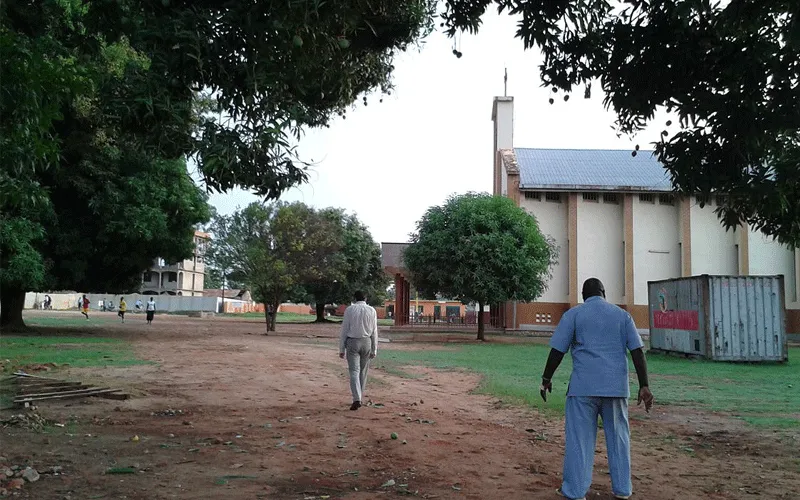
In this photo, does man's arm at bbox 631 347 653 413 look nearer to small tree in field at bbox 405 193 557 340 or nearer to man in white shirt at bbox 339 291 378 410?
man in white shirt at bbox 339 291 378 410

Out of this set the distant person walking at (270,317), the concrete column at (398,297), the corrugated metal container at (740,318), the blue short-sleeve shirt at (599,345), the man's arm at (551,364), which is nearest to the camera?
the blue short-sleeve shirt at (599,345)

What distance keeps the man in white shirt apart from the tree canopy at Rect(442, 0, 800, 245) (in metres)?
4.53

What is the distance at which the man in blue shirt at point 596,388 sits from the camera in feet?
17.7

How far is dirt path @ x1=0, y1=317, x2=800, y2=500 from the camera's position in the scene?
18.9ft

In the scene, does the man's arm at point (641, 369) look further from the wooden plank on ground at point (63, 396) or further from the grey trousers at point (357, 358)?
the wooden plank on ground at point (63, 396)

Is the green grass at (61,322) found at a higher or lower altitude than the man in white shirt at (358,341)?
lower

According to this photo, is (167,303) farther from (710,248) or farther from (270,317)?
(710,248)

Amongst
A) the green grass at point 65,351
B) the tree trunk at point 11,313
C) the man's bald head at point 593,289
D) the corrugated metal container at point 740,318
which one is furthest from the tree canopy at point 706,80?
the tree trunk at point 11,313

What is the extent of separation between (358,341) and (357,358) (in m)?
0.26

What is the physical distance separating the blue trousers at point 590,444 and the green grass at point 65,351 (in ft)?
40.0

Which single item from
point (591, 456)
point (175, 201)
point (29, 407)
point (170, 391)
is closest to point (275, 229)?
point (175, 201)

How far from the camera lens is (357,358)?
10180 millimetres

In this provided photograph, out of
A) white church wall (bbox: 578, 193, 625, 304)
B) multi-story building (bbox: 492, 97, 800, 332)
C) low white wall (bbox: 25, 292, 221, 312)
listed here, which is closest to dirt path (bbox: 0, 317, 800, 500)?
multi-story building (bbox: 492, 97, 800, 332)

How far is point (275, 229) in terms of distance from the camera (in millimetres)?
35500
